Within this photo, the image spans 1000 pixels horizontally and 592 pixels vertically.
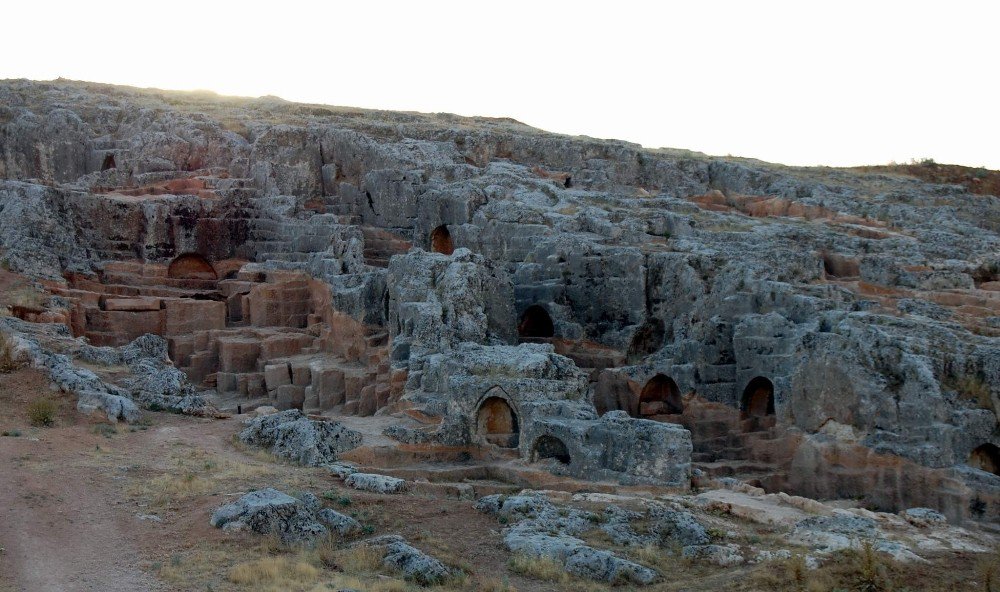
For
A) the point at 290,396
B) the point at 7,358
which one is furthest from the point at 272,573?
the point at 290,396

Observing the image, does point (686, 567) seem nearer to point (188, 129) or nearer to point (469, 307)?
point (469, 307)

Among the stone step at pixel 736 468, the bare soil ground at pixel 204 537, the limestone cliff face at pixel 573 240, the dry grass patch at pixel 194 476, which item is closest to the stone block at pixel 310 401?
the limestone cliff face at pixel 573 240

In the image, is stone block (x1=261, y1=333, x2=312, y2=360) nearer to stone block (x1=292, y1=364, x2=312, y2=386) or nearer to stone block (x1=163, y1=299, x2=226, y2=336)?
stone block (x1=292, y1=364, x2=312, y2=386)

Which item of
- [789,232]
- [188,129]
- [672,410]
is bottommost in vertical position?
[672,410]

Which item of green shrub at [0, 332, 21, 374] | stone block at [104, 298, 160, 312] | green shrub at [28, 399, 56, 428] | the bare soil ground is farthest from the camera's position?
stone block at [104, 298, 160, 312]

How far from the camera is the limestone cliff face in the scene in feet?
78.9

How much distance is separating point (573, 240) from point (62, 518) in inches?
788

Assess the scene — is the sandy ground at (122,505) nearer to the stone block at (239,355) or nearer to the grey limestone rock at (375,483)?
the grey limestone rock at (375,483)

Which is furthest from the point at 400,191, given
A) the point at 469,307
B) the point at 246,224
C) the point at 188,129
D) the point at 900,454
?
the point at 900,454

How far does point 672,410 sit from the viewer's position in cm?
2830

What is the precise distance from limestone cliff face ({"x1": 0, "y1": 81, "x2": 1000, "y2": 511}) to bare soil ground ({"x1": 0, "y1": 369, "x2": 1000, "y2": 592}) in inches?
274

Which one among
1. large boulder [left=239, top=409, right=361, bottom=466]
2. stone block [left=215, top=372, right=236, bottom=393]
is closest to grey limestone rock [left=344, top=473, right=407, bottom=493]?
large boulder [left=239, top=409, right=361, bottom=466]

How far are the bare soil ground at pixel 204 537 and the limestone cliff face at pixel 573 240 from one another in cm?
696

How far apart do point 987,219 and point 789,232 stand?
13.1 meters
